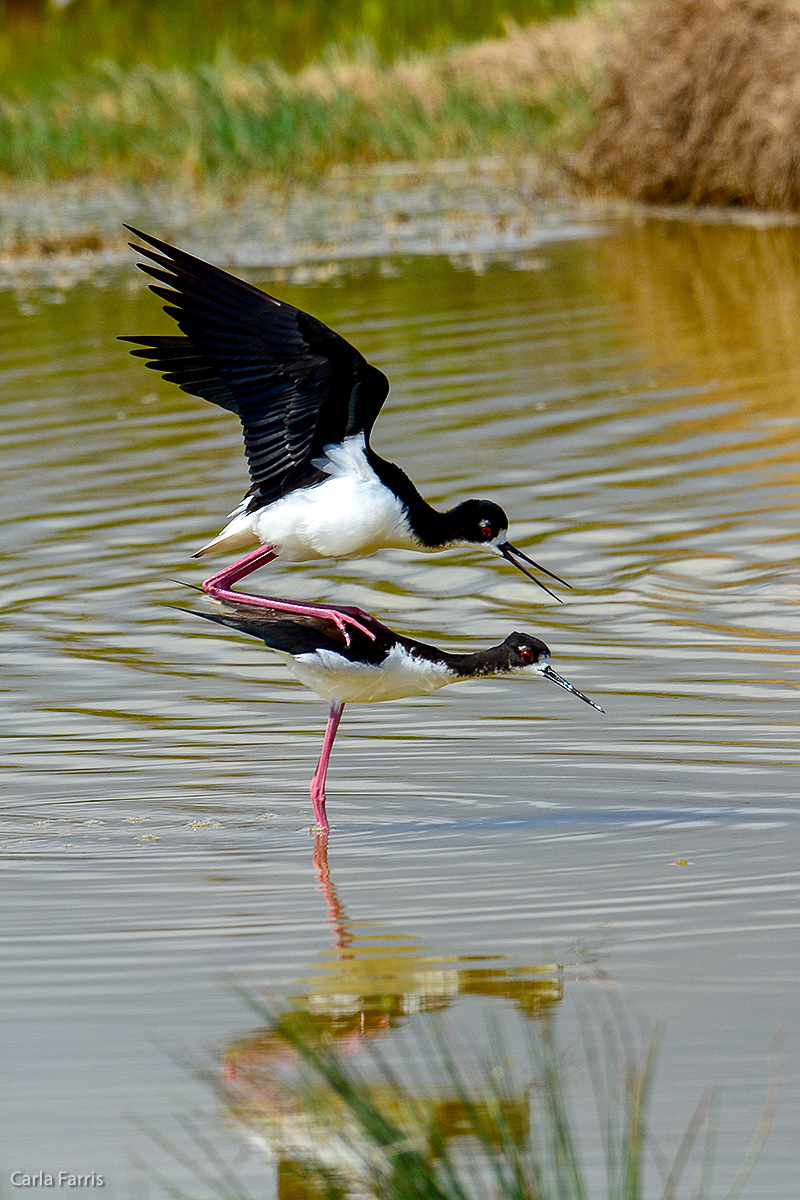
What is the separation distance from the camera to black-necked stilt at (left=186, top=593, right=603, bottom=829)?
5.25 m

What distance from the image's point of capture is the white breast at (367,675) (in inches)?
207

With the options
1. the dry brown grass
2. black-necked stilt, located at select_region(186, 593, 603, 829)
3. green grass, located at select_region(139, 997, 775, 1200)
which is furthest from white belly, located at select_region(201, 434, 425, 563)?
the dry brown grass

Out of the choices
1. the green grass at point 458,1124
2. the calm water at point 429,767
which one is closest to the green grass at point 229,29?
the calm water at point 429,767

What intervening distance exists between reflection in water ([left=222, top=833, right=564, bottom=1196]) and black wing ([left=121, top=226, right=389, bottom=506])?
51.9 inches

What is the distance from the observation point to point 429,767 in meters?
5.59

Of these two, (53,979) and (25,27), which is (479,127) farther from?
(53,979)

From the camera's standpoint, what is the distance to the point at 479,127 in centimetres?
2012

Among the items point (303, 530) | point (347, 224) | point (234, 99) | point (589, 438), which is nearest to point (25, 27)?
point (234, 99)

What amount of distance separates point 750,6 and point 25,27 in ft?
57.7

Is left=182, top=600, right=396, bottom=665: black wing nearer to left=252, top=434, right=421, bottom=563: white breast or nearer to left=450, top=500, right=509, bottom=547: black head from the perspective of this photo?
left=252, top=434, right=421, bottom=563: white breast

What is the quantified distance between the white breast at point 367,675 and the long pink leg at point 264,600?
0.25 feet

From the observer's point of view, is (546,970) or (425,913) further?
(425,913)

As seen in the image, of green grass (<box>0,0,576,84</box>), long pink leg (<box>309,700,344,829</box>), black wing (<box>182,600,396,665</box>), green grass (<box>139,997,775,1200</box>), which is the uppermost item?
green grass (<box>0,0,576,84</box>)

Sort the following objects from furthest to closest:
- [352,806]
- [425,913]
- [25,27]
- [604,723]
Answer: [25,27]
[604,723]
[352,806]
[425,913]
